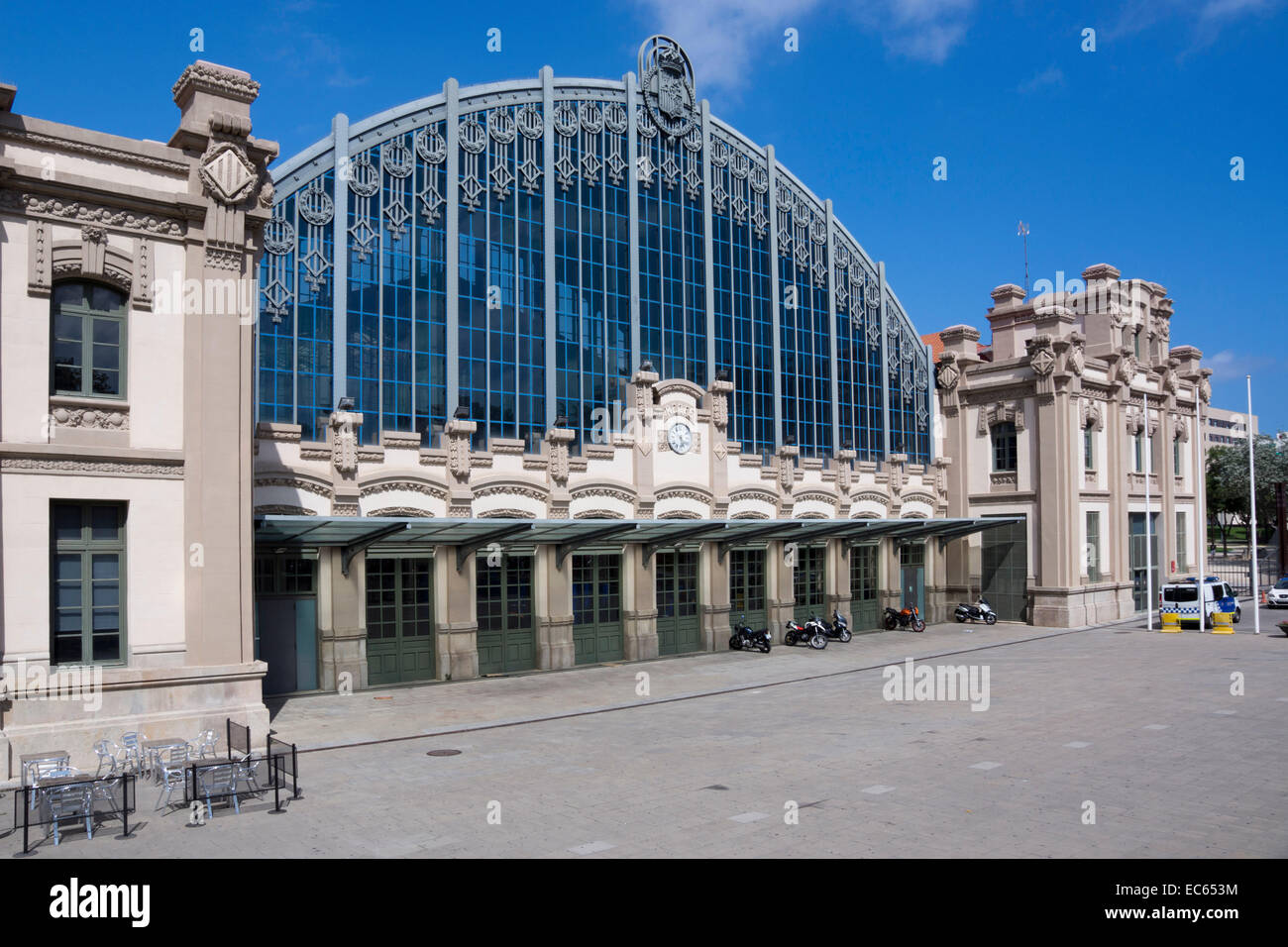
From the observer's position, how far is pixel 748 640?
31688 mm

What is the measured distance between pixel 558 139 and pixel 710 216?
6.54 m

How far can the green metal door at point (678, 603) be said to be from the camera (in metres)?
30.6

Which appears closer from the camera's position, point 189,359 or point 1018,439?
point 189,359

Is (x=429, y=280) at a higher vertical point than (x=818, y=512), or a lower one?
higher

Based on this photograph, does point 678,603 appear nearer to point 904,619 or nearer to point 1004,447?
point 904,619

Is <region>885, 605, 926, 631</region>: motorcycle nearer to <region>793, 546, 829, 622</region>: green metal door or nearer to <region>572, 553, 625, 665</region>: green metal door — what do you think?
<region>793, 546, 829, 622</region>: green metal door

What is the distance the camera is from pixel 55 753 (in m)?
14.4

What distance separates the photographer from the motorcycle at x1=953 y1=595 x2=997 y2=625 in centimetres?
4069

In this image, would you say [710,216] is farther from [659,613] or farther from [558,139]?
[659,613]

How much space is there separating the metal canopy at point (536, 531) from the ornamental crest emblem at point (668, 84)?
47.7ft

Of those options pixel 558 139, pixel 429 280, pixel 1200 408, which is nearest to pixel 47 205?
pixel 429 280
